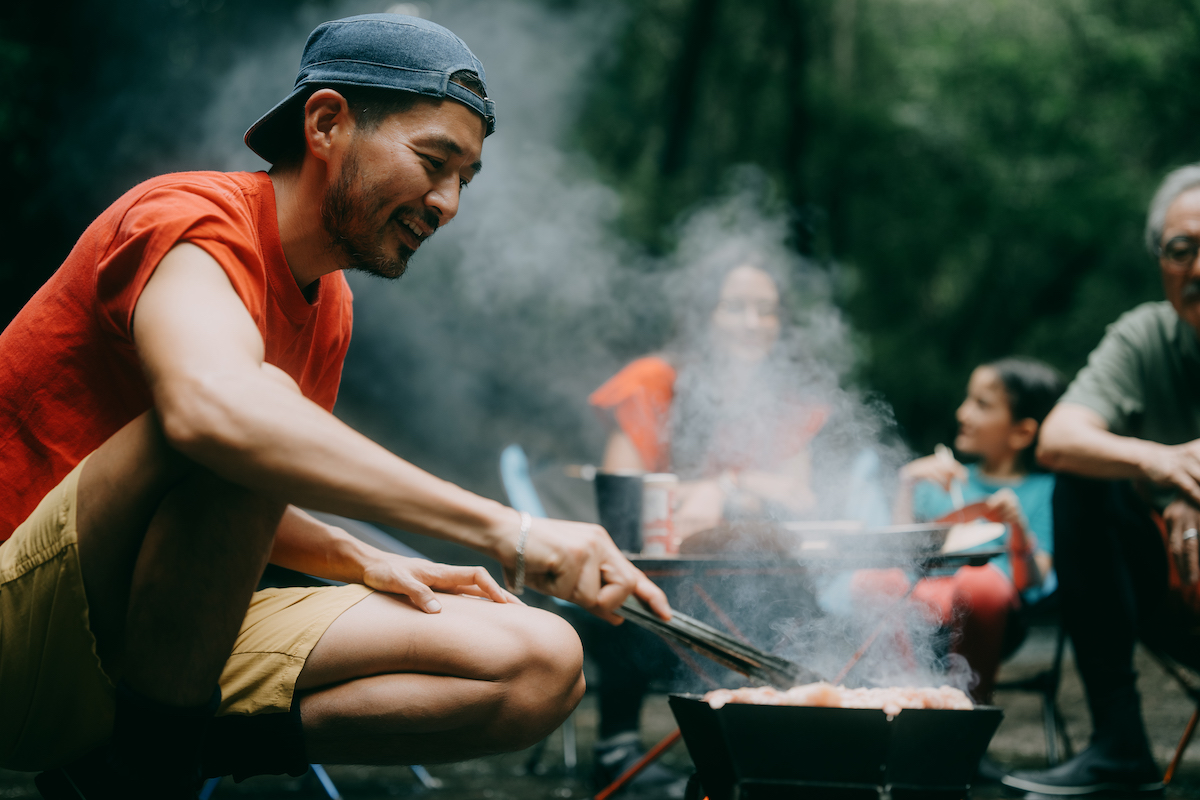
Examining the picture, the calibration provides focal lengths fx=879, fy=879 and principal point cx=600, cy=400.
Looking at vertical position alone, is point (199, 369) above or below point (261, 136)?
below

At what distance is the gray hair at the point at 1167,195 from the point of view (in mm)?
2623

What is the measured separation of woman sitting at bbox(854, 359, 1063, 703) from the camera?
8.73 feet

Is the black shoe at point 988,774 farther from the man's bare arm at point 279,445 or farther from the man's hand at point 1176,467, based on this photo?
the man's bare arm at point 279,445

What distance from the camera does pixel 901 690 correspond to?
5.66 feet

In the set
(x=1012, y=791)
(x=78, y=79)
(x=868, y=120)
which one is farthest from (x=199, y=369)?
(x=868, y=120)

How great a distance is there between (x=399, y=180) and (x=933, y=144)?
861cm

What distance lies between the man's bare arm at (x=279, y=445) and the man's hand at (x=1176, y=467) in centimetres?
185

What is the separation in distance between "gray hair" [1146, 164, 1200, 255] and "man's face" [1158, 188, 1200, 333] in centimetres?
3

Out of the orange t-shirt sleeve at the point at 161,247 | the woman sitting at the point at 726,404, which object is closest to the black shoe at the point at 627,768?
the woman sitting at the point at 726,404

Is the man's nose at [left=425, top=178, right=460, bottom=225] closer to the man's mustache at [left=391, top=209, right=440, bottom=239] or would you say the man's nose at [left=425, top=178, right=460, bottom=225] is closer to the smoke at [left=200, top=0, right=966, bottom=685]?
the man's mustache at [left=391, top=209, right=440, bottom=239]

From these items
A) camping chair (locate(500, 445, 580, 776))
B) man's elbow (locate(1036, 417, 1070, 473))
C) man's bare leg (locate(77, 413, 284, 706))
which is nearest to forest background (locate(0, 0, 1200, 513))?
camping chair (locate(500, 445, 580, 776))

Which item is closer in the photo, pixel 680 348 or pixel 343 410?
pixel 680 348

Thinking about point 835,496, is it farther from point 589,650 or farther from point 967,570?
point 589,650

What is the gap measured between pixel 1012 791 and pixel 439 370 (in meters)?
4.13
